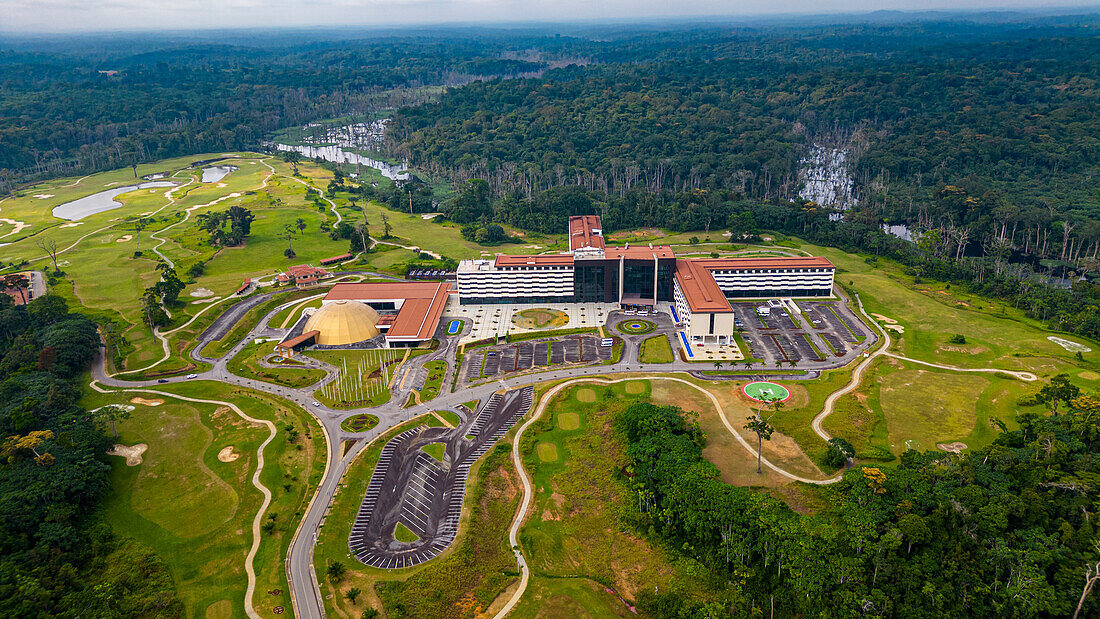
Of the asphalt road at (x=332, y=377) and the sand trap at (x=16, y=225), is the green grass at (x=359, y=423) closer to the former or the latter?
the asphalt road at (x=332, y=377)

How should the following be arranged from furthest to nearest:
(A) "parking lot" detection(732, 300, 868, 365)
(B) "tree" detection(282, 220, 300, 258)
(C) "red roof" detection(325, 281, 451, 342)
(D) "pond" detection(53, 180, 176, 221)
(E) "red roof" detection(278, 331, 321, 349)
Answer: (D) "pond" detection(53, 180, 176, 221) → (B) "tree" detection(282, 220, 300, 258) → (C) "red roof" detection(325, 281, 451, 342) → (E) "red roof" detection(278, 331, 321, 349) → (A) "parking lot" detection(732, 300, 868, 365)

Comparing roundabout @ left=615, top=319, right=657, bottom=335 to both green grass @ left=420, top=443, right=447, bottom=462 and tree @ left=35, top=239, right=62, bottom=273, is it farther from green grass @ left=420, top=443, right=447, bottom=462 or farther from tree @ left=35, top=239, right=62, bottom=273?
tree @ left=35, top=239, right=62, bottom=273

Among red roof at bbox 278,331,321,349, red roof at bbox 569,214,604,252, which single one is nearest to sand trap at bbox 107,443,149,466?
red roof at bbox 278,331,321,349

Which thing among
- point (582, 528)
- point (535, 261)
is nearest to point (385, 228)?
point (535, 261)

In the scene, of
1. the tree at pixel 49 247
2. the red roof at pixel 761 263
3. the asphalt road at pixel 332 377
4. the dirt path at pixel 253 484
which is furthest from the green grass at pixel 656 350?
the tree at pixel 49 247

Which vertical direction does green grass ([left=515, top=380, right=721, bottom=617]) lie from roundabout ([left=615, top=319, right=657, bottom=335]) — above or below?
below

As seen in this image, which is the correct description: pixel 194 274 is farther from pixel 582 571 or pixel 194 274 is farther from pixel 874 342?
pixel 874 342

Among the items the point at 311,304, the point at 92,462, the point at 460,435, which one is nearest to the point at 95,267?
the point at 311,304
